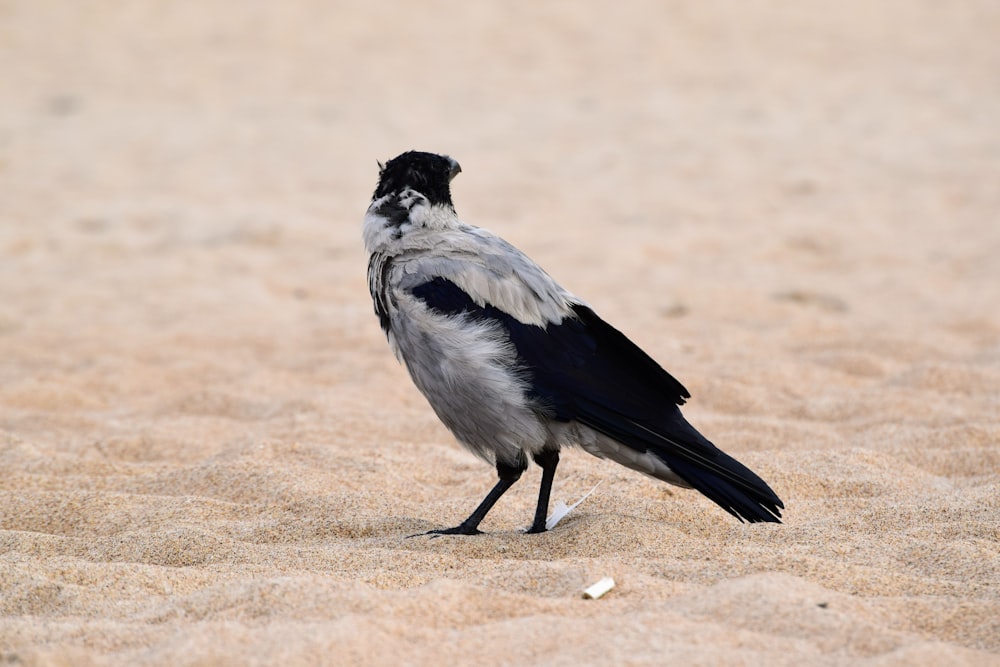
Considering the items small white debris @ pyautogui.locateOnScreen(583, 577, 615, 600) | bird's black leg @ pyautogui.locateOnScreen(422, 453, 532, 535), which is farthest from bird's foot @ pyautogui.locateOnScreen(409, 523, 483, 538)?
small white debris @ pyautogui.locateOnScreen(583, 577, 615, 600)

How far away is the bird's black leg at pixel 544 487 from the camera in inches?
148

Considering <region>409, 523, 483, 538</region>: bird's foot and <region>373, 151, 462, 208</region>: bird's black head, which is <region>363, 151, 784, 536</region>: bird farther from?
<region>373, 151, 462, 208</region>: bird's black head

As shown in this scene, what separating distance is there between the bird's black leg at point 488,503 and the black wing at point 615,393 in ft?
0.97

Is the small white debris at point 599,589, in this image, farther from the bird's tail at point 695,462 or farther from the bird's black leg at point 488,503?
the bird's black leg at point 488,503

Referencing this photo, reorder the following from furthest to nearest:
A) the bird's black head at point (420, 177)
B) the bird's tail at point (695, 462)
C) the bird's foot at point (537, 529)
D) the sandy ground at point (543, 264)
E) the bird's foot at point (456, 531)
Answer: the bird's black head at point (420, 177) → the bird's foot at point (537, 529) → the bird's foot at point (456, 531) → the bird's tail at point (695, 462) → the sandy ground at point (543, 264)

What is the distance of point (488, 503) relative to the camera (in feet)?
12.4

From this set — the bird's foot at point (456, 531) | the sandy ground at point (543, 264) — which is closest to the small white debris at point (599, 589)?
the sandy ground at point (543, 264)

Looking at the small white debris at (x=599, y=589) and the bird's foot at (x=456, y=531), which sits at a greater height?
the small white debris at (x=599, y=589)

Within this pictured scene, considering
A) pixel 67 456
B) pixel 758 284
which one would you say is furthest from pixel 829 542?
pixel 758 284

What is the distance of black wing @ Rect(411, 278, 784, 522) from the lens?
352 centimetres

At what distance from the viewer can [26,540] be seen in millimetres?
3500

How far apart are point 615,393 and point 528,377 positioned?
28 centimetres

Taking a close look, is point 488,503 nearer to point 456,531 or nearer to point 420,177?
point 456,531

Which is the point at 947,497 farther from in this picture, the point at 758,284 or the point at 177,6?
the point at 177,6
